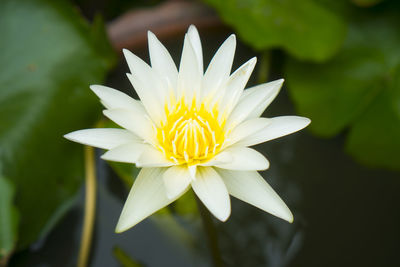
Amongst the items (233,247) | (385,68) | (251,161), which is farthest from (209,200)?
(385,68)

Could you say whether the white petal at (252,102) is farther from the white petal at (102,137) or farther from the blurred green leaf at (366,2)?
the blurred green leaf at (366,2)

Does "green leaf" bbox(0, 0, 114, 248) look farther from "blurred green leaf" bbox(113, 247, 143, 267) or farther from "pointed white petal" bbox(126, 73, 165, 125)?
"pointed white petal" bbox(126, 73, 165, 125)

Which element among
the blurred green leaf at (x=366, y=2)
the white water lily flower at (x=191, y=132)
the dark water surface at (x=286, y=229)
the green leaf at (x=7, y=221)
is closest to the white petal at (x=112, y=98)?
the white water lily flower at (x=191, y=132)

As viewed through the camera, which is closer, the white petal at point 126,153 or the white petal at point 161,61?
the white petal at point 126,153

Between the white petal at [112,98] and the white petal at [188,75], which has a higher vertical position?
the white petal at [188,75]

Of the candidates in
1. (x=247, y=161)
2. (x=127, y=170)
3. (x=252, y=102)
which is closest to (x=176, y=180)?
(x=247, y=161)

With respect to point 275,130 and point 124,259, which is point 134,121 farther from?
point 124,259

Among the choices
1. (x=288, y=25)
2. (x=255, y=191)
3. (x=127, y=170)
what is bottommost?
(x=127, y=170)
